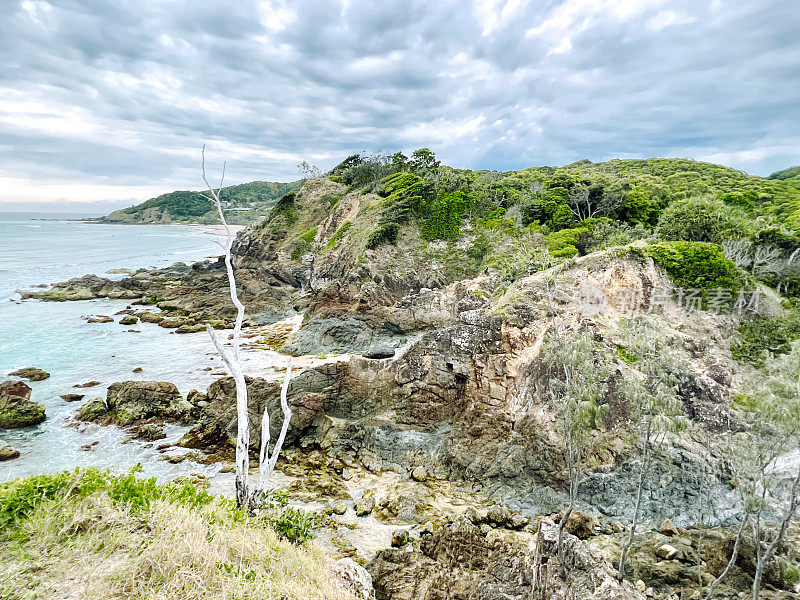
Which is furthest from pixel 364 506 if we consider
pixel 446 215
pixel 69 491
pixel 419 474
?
pixel 446 215

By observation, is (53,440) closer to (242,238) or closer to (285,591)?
(285,591)

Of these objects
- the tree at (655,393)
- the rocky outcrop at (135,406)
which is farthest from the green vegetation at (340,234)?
the tree at (655,393)

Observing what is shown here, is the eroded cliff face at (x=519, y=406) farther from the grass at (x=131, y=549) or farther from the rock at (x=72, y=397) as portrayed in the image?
the grass at (x=131, y=549)

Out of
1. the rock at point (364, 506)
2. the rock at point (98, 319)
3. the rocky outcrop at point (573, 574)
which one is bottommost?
the rock at point (364, 506)

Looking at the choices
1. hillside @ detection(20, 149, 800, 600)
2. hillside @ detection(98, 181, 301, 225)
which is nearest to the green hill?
hillside @ detection(20, 149, 800, 600)

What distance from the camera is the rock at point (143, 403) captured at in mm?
19161

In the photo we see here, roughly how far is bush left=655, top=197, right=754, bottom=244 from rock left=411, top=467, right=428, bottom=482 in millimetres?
19257

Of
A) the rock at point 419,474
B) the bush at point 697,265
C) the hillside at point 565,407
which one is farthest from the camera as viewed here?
the bush at point 697,265

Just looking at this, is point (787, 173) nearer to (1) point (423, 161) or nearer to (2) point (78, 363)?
(1) point (423, 161)

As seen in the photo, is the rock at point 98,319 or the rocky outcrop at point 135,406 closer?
the rocky outcrop at point 135,406

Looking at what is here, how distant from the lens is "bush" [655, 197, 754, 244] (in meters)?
22.2

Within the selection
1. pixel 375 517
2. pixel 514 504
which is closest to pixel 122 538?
pixel 375 517

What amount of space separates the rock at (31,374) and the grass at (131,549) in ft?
71.0

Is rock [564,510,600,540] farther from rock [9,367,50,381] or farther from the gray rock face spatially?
rock [9,367,50,381]
